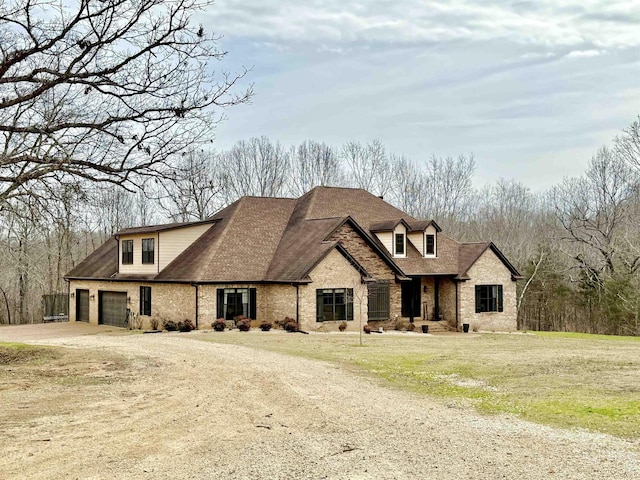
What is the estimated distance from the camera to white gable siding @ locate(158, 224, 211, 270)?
33719mm

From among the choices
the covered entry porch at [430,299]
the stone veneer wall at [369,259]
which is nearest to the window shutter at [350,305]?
the stone veneer wall at [369,259]

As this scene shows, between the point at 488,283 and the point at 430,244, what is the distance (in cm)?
401

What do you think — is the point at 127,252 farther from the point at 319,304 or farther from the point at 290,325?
the point at 319,304

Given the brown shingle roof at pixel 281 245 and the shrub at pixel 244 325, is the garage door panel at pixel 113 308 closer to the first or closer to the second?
the brown shingle roof at pixel 281 245

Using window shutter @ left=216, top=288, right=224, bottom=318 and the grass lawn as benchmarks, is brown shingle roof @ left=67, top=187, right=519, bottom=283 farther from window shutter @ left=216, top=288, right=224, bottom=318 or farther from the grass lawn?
the grass lawn

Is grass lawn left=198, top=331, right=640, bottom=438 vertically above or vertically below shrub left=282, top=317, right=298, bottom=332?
below

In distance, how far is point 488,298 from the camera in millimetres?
37969

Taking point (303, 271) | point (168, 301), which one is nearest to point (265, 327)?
point (303, 271)

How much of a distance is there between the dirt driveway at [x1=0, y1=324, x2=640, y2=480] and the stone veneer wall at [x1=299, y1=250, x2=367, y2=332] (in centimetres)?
1569

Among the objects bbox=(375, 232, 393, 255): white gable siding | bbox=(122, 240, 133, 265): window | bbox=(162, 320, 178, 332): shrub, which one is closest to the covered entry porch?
bbox=(375, 232, 393, 255): white gable siding

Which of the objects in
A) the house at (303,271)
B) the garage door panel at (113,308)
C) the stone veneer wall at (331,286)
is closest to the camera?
the stone veneer wall at (331,286)

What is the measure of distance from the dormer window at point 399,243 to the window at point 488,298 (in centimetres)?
486

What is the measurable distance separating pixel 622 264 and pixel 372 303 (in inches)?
773

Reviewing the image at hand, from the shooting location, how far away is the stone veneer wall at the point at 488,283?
3712 centimetres
